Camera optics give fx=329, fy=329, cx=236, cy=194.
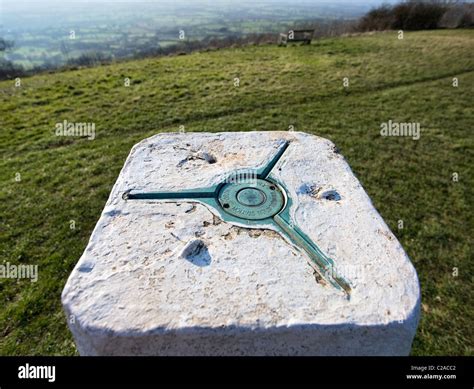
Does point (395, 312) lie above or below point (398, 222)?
above

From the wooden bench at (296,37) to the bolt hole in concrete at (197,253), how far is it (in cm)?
1529

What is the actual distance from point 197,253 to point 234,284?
1.09 ft

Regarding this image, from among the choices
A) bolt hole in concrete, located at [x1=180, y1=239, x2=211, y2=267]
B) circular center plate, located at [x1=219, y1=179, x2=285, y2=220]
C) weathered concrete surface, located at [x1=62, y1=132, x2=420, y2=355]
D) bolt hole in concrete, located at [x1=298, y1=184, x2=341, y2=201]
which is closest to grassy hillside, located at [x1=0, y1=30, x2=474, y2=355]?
weathered concrete surface, located at [x1=62, y1=132, x2=420, y2=355]

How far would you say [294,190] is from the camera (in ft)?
8.46

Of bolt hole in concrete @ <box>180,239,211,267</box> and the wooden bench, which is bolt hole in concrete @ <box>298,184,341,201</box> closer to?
bolt hole in concrete @ <box>180,239,211,267</box>

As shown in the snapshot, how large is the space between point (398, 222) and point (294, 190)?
7.66 ft

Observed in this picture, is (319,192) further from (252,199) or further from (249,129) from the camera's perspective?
(249,129)

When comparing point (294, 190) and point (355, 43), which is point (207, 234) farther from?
point (355, 43)

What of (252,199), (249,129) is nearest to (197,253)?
(252,199)

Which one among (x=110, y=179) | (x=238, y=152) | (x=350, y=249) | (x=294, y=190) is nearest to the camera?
(x=350, y=249)

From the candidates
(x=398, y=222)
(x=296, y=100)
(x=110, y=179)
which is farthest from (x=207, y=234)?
(x=296, y=100)

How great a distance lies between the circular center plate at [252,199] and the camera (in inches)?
92.6

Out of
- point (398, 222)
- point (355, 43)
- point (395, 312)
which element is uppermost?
point (355, 43)
